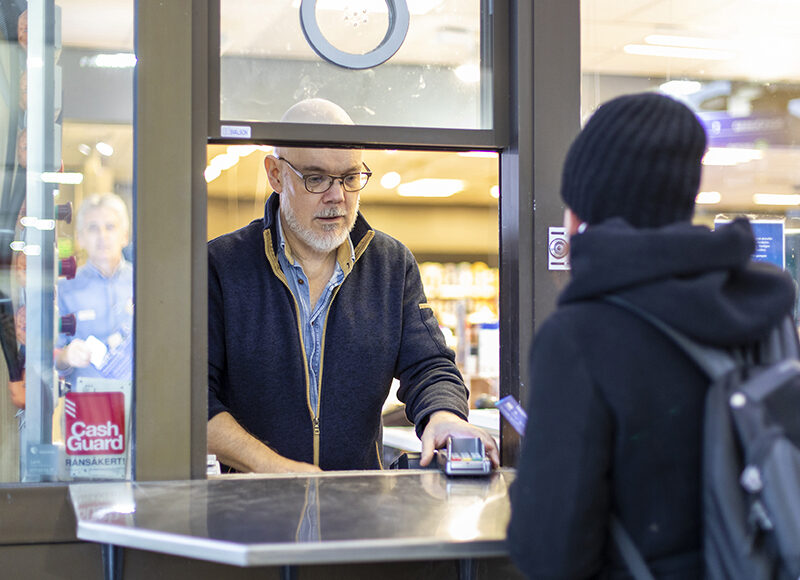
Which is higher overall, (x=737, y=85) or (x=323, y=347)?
(x=737, y=85)

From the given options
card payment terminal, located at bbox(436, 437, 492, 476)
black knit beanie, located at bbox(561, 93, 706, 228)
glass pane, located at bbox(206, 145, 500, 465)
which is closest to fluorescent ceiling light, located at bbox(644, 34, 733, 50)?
card payment terminal, located at bbox(436, 437, 492, 476)

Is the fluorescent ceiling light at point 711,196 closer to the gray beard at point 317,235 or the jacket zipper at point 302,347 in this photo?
the gray beard at point 317,235

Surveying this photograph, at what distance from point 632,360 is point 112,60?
4.43 ft

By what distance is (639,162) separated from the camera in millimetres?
1188

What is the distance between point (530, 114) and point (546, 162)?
121 mm

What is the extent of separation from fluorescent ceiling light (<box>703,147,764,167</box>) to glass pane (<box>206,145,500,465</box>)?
3.29 m

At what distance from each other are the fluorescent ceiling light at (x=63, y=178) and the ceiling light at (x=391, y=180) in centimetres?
681

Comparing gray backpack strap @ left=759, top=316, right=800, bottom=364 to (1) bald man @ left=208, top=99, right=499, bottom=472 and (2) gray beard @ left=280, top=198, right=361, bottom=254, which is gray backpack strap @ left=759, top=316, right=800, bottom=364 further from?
(2) gray beard @ left=280, top=198, right=361, bottom=254

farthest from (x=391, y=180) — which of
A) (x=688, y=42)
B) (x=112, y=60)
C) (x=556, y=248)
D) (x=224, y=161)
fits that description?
(x=112, y=60)

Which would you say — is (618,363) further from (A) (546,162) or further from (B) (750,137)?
(B) (750,137)

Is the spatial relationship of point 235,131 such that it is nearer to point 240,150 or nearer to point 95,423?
point 95,423

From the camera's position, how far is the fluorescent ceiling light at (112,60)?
1.93m

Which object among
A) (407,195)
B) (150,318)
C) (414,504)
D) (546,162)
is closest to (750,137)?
(546,162)

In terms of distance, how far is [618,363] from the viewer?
116cm
